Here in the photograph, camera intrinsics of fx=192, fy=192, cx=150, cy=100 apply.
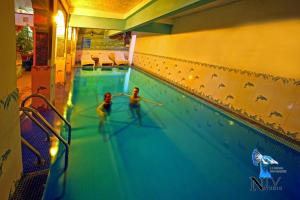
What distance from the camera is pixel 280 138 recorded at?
3.08 m

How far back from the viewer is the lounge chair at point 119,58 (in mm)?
11430

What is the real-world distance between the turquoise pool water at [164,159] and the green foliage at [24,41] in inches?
188

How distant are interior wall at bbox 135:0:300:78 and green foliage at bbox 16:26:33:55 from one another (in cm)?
574

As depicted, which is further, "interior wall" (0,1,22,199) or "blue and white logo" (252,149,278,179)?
"blue and white logo" (252,149,278,179)

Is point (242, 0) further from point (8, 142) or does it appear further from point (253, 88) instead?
point (8, 142)

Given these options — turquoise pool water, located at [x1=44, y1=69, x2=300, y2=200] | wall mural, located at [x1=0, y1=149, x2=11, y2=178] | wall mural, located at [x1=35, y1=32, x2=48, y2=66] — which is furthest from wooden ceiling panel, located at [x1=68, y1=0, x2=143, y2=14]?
wall mural, located at [x1=0, y1=149, x2=11, y2=178]

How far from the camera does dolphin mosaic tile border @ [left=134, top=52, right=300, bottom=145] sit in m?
3.05

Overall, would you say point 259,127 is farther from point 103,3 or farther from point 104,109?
point 103,3

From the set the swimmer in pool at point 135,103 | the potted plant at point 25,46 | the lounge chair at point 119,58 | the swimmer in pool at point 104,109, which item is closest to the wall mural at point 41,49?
the swimmer in pool at point 104,109

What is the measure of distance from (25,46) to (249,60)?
293 inches

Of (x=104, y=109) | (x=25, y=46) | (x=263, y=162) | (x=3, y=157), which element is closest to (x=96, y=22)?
(x=25, y=46)

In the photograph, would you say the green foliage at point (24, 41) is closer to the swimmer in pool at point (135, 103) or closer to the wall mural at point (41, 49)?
the wall mural at point (41, 49)

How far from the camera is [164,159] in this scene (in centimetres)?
236

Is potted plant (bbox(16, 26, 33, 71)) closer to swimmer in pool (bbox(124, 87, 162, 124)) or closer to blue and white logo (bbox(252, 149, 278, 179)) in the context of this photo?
swimmer in pool (bbox(124, 87, 162, 124))
